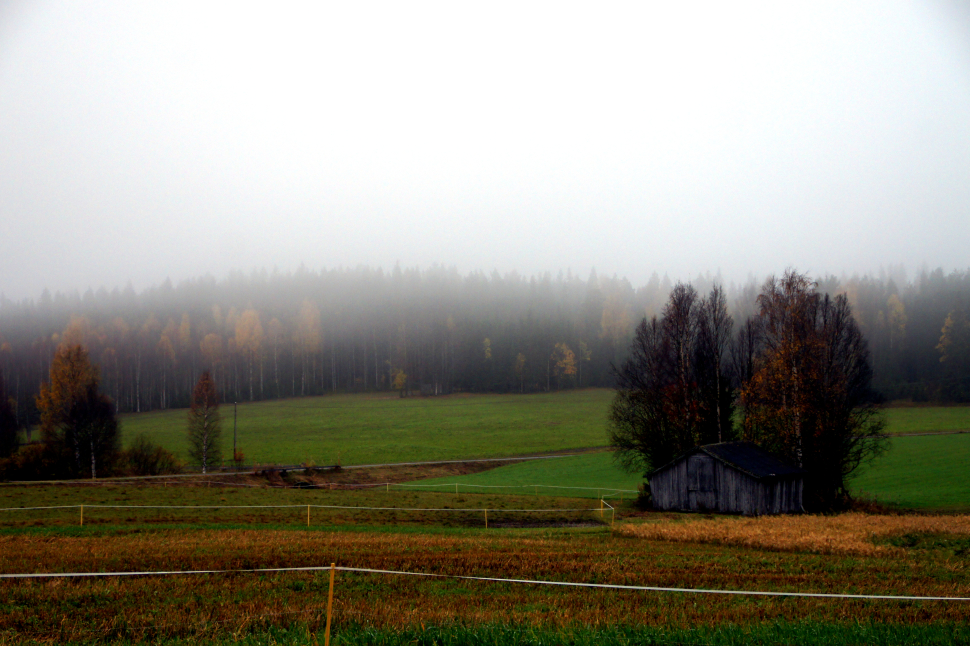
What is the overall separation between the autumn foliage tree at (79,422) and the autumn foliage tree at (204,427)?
6.57m

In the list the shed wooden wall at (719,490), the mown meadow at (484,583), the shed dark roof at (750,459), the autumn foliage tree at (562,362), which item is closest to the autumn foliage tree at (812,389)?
the shed dark roof at (750,459)

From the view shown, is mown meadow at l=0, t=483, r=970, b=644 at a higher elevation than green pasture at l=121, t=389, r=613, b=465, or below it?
higher

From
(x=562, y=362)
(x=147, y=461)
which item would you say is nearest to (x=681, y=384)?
(x=147, y=461)

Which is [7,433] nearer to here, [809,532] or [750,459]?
[750,459]

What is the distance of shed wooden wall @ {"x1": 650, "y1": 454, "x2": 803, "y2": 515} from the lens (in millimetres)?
33781

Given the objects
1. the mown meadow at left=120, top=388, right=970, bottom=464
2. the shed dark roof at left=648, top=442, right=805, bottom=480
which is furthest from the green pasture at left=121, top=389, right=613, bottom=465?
the shed dark roof at left=648, top=442, right=805, bottom=480

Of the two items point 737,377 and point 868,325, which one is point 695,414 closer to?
point 737,377

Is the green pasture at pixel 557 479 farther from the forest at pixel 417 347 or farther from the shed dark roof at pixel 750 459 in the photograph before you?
the forest at pixel 417 347

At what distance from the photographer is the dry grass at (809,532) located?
717 inches

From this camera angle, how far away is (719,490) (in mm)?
35125

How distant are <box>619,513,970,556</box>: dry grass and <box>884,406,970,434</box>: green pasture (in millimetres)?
49317

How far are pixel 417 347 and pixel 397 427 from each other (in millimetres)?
52161

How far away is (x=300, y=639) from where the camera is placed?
6.89 meters

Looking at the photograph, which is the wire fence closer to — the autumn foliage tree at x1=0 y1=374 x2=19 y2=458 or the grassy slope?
the grassy slope
